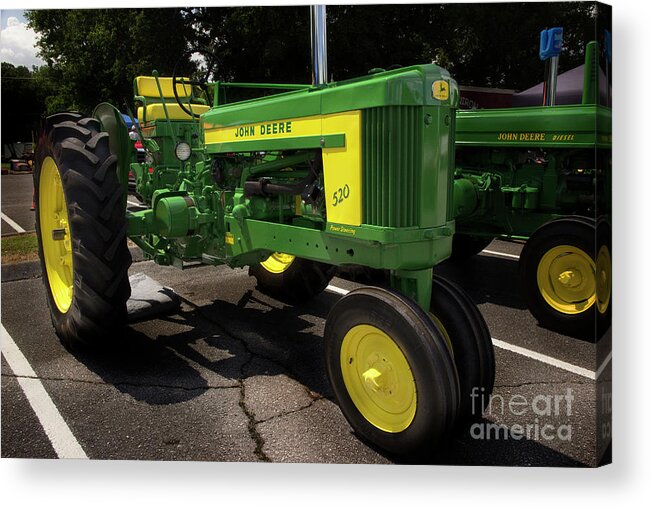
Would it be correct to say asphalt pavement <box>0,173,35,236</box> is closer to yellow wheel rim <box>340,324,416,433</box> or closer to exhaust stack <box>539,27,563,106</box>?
yellow wheel rim <box>340,324,416,433</box>

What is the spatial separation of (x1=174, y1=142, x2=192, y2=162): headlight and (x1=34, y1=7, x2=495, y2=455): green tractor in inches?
7.5

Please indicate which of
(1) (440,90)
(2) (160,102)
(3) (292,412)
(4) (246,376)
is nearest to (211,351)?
(4) (246,376)

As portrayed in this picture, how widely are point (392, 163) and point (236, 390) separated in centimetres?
160

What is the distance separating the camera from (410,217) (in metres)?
2.50

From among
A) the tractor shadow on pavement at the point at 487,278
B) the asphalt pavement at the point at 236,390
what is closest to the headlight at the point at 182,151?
the asphalt pavement at the point at 236,390

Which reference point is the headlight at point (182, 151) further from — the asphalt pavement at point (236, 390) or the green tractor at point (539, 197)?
the green tractor at point (539, 197)

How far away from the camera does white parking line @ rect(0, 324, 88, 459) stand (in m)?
2.72

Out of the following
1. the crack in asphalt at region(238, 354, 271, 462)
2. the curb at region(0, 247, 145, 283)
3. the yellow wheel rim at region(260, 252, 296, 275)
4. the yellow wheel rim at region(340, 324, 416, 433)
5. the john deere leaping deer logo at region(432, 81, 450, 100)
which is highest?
the john deere leaping deer logo at region(432, 81, 450, 100)

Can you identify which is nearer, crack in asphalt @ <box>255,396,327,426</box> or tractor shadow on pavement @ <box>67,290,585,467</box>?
tractor shadow on pavement @ <box>67,290,585,467</box>

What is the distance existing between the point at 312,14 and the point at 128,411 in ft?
7.08

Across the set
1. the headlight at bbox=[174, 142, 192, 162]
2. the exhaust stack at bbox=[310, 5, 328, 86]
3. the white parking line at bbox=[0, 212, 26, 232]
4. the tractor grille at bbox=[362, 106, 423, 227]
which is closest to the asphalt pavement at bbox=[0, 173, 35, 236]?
the white parking line at bbox=[0, 212, 26, 232]

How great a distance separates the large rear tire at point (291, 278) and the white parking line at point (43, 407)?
186 centimetres

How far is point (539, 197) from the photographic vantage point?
16.3ft

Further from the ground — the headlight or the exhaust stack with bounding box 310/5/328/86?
the exhaust stack with bounding box 310/5/328/86
